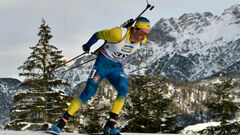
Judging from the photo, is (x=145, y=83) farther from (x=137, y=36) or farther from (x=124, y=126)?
(x=137, y=36)

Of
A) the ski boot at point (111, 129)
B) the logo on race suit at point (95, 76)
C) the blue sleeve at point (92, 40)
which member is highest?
the blue sleeve at point (92, 40)

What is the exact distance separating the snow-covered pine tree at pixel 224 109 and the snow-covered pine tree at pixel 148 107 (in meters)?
3.43

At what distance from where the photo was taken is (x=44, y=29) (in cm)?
1984

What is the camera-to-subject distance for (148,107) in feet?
66.2

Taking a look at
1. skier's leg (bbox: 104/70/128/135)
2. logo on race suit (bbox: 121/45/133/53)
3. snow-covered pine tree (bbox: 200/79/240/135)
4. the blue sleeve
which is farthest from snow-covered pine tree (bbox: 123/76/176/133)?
the blue sleeve

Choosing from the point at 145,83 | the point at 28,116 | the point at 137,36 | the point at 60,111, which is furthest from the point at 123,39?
the point at 145,83

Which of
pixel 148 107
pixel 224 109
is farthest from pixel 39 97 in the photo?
pixel 224 109

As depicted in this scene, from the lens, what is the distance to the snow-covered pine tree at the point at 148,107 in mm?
20125

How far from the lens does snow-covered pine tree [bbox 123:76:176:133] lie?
20125mm

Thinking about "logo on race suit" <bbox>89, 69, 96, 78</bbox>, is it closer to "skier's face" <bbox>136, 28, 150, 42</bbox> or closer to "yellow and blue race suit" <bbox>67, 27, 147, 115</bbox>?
"yellow and blue race suit" <bbox>67, 27, 147, 115</bbox>

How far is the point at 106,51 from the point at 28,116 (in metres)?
15.0

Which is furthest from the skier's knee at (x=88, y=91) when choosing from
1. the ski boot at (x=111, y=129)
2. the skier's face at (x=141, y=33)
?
the skier's face at (x=141, y=33)

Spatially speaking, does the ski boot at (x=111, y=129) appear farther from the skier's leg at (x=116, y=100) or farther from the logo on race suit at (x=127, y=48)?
the logo on race suit at (x=127, y=48)

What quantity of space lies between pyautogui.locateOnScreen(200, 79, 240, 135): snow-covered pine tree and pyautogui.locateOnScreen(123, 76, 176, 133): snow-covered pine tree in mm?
3428
